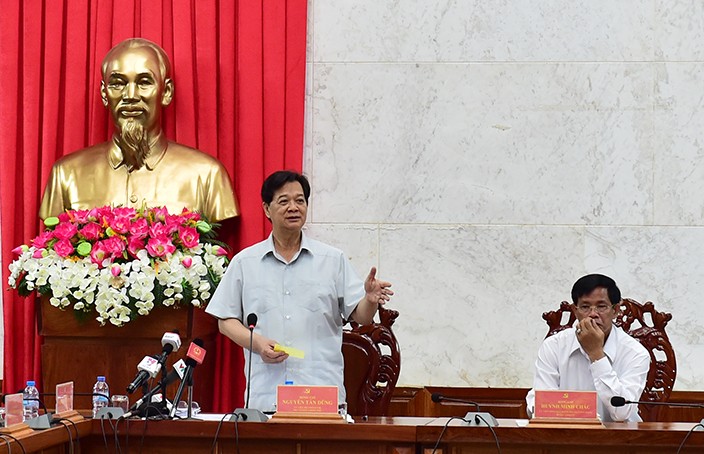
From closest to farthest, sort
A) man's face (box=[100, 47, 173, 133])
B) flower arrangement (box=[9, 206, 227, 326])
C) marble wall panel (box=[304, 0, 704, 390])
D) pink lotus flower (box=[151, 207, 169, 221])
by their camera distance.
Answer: flower arrangement (box=[9, 206, 227, 326])
pink lotus flower (box=[151, 207, 169, 221])
man's face (box=[100, 47, 173, 133])
marble wall panel (box=[304, 0, 704, 390])

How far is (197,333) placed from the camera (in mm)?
4344

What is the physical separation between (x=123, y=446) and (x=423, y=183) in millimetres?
2261

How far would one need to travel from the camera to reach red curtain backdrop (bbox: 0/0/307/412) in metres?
4.95

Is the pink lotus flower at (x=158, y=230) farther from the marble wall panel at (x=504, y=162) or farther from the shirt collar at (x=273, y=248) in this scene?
the marble wall panel at (x=504, y=162)

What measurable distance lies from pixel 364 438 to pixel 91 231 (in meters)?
1.63

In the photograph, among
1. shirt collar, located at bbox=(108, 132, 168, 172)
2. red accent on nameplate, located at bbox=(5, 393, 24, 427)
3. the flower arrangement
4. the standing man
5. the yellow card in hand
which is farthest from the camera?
shirt collar, located at bbox=(108, 132, 168, 172)

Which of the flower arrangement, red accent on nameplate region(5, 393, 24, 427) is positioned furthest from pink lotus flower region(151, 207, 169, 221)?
red accent on nameplate region(5, 393, 24, 427)

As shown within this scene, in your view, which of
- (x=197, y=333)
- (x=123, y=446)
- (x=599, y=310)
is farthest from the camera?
(x=197, y=333)

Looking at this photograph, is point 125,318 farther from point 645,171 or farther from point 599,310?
point 645,171

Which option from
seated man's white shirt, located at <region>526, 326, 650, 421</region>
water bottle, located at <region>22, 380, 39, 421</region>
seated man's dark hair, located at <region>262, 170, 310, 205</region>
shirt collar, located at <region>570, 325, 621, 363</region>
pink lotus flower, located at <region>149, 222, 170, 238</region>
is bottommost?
water bottle, located at <region>22, 380, 39, 421</region>

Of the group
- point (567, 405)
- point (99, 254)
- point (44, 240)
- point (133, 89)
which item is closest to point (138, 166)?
point (133, 89)

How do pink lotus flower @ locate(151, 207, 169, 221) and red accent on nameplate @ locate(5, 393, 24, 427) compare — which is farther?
pink lotus flower @ locate(151, 207, 169, 221)

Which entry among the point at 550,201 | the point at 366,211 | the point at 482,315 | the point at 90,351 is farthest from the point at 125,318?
the point at 550,201

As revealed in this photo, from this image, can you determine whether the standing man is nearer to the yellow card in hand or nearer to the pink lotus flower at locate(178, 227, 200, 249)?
the yellow card in hand
